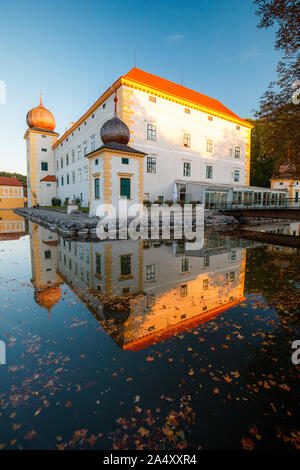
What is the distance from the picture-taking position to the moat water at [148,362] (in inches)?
91.7

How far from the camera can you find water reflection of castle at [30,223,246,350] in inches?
177

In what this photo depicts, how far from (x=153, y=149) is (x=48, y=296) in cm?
2218

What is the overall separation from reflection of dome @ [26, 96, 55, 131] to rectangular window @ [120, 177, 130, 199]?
33920mm

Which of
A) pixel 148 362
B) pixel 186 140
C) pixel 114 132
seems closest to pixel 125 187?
pixel 114 132

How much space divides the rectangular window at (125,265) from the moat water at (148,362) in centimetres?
42

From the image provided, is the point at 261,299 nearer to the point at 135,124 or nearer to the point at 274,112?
the point at 274,112

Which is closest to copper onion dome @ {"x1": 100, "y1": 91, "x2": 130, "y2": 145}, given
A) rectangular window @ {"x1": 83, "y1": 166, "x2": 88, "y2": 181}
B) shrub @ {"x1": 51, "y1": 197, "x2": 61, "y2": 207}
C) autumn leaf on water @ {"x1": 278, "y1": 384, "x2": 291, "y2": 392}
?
rectangular window @ {"x1": 83, "y1": 166, "x2": 88, "y2": 181}

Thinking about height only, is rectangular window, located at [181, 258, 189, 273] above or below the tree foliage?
below

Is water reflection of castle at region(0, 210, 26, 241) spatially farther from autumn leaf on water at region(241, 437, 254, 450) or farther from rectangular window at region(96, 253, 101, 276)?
autumn leaf on water at region(241, 437, 254, 450)

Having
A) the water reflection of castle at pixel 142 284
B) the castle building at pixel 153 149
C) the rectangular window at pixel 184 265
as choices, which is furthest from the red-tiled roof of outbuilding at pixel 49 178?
the rectangular window at pixel 184 265

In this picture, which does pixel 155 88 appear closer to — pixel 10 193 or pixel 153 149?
pixel 153 149

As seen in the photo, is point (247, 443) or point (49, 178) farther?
point (49, 178)

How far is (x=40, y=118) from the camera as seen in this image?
41.8 metres

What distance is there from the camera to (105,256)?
978cm
